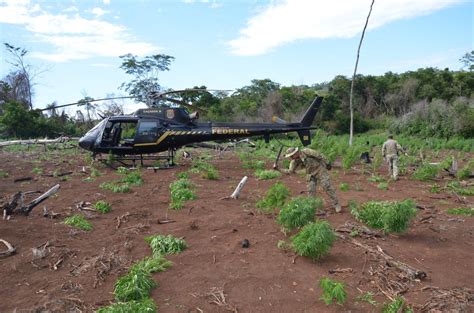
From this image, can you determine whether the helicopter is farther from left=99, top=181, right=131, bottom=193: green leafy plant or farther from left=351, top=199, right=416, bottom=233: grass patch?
left=351, top=199, right=416, bottom=233: grass patch

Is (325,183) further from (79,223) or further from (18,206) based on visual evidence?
(18,206)

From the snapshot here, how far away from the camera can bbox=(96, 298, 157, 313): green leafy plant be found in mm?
4041

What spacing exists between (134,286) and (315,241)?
235 cm

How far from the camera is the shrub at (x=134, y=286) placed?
14.9 ft

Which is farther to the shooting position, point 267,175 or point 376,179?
point 267,175

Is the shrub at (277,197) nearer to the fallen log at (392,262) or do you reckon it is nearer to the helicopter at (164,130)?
the fallen log at (392,262)

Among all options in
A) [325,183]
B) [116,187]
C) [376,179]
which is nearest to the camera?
[325,183]

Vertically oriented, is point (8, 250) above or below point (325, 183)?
below

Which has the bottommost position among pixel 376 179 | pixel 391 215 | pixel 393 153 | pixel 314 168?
pixel 376 179

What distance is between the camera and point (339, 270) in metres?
5.38

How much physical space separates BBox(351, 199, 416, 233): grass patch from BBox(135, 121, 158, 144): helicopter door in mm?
9795

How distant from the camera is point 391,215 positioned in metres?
6.38

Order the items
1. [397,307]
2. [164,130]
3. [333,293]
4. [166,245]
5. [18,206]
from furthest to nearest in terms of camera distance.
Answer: [164,130] < [18,206] < [166,245] < [333,293] < [397,307]

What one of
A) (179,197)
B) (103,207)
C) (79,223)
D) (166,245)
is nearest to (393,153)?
(179,197)
